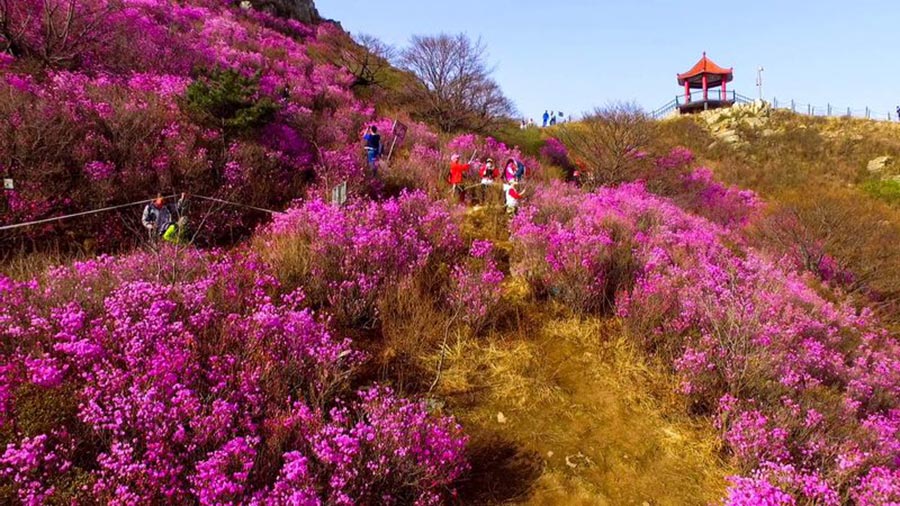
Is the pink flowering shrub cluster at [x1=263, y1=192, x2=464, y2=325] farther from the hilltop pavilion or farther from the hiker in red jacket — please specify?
the hilltop pavilion

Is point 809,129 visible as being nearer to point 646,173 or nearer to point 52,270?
point 646,173

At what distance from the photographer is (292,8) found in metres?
26.4

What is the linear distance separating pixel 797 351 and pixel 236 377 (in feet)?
21.4

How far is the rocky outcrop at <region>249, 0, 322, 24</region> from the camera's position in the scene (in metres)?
24.4

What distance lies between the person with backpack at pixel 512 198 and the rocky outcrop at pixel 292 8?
72.2 feet

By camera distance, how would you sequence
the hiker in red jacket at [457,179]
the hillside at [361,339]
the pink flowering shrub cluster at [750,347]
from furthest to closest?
1. the hiker in red jacket at [457,179]
2. the pink flowering shrub cluster at [750,347]
3. the hillside at [361,339]

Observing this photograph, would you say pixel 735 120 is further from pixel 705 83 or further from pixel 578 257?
pixel 578 257

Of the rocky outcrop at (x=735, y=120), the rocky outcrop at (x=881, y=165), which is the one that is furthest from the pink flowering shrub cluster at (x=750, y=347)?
the rocky outcrop at (x=735, y=120)

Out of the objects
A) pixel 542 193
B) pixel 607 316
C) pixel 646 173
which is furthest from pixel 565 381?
pixel 646 173

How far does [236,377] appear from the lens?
139 inches

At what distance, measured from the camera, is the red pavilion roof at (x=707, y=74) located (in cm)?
4069

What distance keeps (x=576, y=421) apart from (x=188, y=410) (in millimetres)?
3430

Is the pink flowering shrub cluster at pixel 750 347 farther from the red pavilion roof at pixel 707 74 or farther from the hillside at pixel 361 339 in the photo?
the red pavilion roof at pixel 707 74

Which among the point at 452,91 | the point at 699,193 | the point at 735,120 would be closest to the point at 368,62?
the point at 452,91
